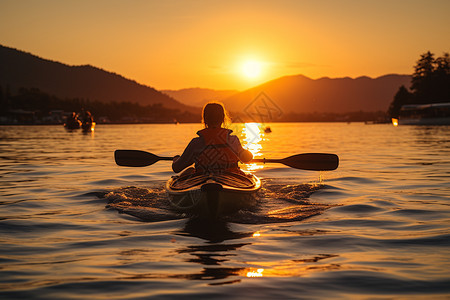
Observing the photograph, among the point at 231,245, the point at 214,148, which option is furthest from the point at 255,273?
the point at 214,148

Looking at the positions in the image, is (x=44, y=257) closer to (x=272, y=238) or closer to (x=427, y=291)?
(x=272, y=238)

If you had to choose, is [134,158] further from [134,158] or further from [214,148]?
[214,148]

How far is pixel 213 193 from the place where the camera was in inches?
296

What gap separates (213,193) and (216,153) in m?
1.35

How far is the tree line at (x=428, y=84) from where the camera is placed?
384 ft

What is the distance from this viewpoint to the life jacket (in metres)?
8.41

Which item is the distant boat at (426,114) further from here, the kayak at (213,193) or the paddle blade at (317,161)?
the kayak at (213,193)

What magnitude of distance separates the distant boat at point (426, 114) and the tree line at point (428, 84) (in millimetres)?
20758

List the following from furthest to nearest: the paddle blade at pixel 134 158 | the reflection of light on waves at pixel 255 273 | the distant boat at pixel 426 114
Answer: the distant boat at pixel 426 114, the paddle blade at pixel 134 158, the reflection of light on waves at pixel 255 273

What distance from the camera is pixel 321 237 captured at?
719 cm

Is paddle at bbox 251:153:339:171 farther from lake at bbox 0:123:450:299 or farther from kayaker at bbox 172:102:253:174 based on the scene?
kayaker at bbox 172:102:253:174

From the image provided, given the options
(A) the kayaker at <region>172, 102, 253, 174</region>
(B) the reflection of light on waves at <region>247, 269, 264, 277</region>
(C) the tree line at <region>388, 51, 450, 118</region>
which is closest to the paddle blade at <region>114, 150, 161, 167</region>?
(A) the kayaker at <region>172, 102, 253, 174</region>

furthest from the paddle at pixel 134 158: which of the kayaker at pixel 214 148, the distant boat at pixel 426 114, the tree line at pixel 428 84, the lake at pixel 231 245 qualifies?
the tree line at pixel 428 84

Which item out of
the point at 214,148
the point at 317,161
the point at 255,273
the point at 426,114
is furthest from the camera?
the point at 426,114
